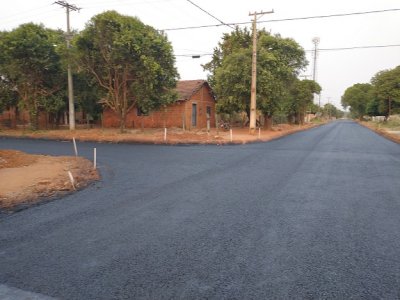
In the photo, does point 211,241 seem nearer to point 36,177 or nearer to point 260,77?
point 36,177

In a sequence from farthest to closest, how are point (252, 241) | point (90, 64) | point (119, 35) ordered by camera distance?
1. point (90, 64)
2. point (119, 35)
3. point (252, 241)

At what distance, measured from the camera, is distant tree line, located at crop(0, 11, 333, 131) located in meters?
23.1

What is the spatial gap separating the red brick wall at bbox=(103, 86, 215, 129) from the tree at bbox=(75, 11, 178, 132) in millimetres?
4313

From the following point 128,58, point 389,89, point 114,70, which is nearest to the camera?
point 128,58

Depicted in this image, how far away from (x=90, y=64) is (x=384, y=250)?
24805mm

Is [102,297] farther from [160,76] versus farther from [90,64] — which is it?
[90,64]

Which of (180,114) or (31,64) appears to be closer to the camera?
(31,64)

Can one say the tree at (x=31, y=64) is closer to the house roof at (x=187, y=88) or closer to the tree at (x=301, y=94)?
the house roof at (x=187, y=88)

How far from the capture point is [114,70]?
25.0 meters

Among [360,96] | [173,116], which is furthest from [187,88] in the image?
[360,96]

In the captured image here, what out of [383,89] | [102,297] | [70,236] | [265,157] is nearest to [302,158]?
[265,157]

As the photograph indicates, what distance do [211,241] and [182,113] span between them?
27.0 m

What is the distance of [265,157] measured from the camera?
13.5m

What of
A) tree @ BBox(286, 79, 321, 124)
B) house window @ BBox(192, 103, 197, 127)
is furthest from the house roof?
tree @ BBox(286, 79, 321, 124)
